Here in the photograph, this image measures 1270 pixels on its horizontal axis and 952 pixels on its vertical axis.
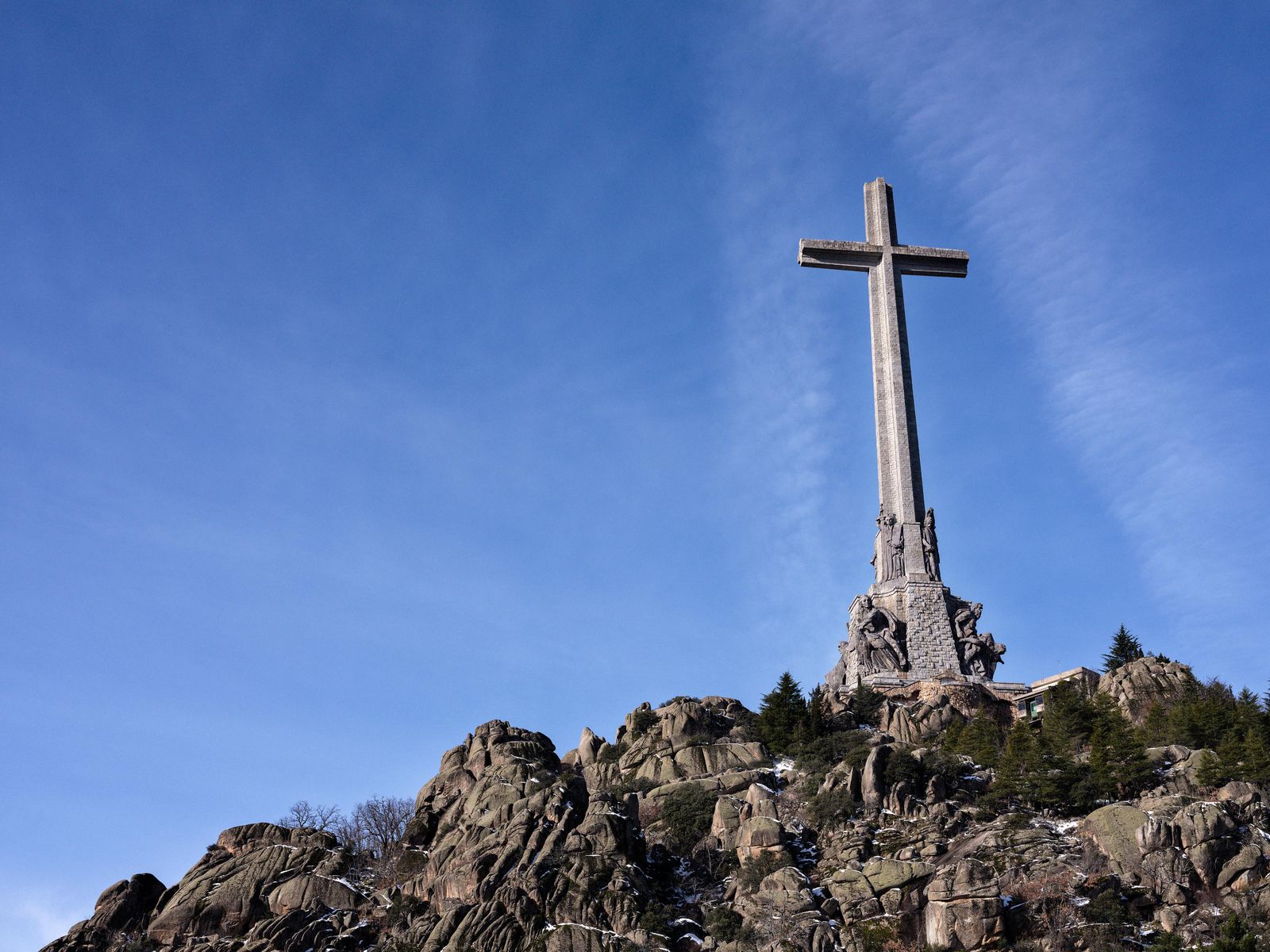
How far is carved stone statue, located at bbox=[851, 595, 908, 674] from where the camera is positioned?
68938 mm

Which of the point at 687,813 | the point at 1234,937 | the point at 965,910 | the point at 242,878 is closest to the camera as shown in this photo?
the point at 1234,937

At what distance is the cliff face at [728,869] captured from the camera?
151 ft

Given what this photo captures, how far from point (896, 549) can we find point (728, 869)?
25.1 metres

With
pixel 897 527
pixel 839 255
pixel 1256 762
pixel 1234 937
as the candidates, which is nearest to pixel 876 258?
pixel 839 255

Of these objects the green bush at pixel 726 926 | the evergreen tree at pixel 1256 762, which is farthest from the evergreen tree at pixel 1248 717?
the green bush at pixel 726 926

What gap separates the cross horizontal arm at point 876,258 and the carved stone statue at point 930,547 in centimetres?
1668

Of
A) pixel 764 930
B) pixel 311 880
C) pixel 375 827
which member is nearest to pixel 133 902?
pixel 311 880

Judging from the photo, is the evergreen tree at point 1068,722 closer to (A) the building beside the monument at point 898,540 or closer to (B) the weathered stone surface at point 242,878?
(A) the building beside the monument at point 898,540

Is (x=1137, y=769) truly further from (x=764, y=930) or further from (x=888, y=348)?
(x=888, y=348)

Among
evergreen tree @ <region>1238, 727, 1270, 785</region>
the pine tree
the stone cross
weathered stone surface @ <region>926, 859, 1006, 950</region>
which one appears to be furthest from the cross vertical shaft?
weathered stone surface @ <region>926, 859, 1006, 950</region>

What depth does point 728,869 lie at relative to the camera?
5281 cm

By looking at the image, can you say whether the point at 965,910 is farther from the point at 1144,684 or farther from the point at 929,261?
the point at 929,261

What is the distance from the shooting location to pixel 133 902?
5525cm

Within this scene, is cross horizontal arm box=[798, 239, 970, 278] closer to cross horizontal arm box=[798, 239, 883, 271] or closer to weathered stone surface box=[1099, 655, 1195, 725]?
cross horizontal arm box=[798, 239, 883, 271]
